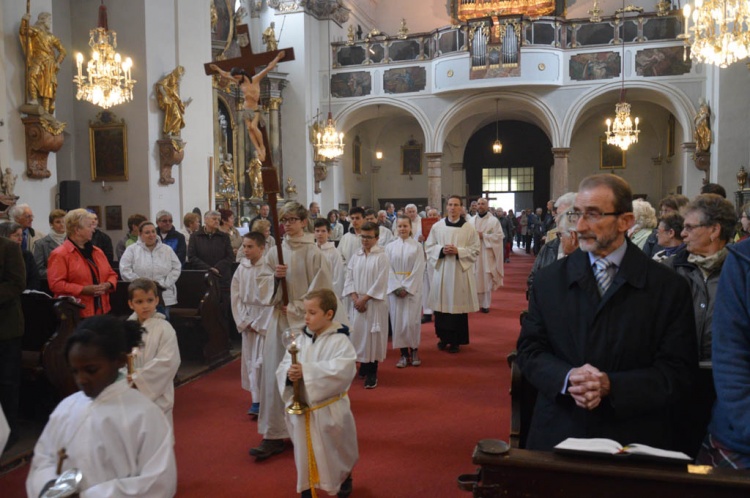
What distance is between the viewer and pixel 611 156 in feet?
75.1

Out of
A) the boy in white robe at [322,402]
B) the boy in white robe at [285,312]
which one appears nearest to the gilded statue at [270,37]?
the boy in white robe at [285,312]

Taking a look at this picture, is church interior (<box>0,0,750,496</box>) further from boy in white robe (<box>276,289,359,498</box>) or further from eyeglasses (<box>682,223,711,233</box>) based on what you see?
eyeglasses (<box>682,223,711,233</box>)

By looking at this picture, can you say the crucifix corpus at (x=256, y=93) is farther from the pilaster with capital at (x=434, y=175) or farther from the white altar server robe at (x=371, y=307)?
the pilaster with capital at (x=434, y=175)

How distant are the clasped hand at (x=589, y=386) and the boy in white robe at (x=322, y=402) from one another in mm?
1668

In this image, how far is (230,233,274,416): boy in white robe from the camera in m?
5.14

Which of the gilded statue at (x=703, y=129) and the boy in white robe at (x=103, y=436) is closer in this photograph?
the boy in white robe at (x=103, y=436)

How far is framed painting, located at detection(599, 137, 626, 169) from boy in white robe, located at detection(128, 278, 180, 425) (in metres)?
22.0

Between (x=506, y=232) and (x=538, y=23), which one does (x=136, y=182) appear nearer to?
(x=506, y=232)

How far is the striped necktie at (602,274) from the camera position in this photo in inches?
89.2

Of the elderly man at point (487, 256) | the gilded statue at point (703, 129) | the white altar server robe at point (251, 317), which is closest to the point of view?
the white altar server robe at point (251, 317)

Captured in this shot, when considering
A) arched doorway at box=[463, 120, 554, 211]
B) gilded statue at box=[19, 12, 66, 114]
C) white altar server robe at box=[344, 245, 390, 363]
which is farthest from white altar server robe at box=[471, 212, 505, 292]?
arched doorway at box=[463, 120, 554, 211]

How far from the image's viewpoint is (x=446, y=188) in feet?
82.9

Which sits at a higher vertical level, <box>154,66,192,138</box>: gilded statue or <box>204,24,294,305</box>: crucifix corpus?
<box>154,66,192,138</box>: gilded statue

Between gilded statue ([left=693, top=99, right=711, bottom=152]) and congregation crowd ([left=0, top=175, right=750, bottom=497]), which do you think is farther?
gilded statue ([left=693, top=99, right=711, bottom=152])
